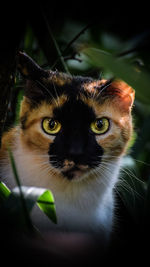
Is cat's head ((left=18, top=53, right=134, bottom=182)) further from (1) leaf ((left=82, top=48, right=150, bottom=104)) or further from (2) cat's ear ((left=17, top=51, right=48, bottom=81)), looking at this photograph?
(1) leaf ((left=82, top=48, right=150, bottom=104))

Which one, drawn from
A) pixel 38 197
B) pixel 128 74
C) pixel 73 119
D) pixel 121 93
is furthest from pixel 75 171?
pixel 128 74

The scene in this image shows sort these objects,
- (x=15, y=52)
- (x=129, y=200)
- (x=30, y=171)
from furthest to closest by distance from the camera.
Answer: (x=129, y=200) < (x=30, y=171) < (x=15, y=52)

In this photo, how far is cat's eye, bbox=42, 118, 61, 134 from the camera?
5.03 ft

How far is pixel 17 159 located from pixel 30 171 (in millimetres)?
123

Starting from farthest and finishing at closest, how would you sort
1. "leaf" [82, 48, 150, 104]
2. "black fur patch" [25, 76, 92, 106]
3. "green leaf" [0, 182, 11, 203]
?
"black fur patch" [25, 76, 92, 106] → "green leaf" [0, 182, 11, 203] → "leaf" [82, 48, 150, 104]

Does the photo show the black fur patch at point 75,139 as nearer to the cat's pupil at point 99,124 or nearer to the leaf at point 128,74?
the cat's pupil at point 99,124

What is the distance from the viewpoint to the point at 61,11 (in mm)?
1895

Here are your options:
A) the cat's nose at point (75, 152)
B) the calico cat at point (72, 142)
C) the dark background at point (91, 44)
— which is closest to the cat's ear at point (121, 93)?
the calico cat at point (72, 142)

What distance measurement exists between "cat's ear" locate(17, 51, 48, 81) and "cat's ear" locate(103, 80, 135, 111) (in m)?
0.39

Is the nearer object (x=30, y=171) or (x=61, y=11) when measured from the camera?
(x=30, y=171)

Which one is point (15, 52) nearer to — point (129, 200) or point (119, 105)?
point (119, 105)

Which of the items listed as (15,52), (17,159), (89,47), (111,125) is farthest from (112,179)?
(15,52)

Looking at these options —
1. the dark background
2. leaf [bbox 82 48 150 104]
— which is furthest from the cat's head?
leaf [bbox 82 48 150 104]

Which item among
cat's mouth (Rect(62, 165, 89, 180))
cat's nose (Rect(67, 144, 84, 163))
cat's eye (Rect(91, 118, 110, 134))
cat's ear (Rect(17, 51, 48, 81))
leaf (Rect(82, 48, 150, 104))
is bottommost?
cat's mouth (Rect(62, 165, 89, 180))
